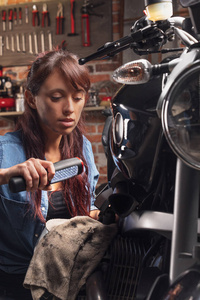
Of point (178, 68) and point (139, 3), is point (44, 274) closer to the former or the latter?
point (178, 68)

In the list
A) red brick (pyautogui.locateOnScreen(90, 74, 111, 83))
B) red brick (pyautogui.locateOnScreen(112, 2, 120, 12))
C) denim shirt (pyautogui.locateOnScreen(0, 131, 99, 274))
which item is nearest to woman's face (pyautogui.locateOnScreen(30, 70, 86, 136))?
denim shirt (pyautogui.locateOnScreen(0, 131, 99, 274))

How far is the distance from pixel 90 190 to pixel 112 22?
2190 mm

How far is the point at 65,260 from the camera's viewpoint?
707 millimetres

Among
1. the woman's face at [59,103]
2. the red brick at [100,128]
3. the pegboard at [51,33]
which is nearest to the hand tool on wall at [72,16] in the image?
the pegboard at [51,33]

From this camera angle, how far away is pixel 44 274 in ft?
2.34

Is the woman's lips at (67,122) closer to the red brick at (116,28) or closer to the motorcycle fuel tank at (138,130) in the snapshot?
the motorcycle fuel tank at (138,130)

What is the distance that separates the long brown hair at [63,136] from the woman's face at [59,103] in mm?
19

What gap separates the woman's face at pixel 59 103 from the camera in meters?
1.16

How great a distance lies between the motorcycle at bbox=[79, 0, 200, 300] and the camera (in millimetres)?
497

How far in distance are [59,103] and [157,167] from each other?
603mm

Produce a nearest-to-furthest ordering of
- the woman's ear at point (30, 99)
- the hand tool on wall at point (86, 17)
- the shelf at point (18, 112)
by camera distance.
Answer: the woman's ear at point (30, 99) < the shelf at point (18, 112) < the hand tool on wall at point (86, 17)

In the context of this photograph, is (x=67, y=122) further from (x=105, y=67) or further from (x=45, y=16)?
(x=45, y=16)

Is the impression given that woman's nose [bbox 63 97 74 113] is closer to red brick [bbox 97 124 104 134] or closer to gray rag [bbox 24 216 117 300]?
gray rag [bbox 24 216 117 300]

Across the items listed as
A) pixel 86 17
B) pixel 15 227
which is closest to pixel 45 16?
pixel 86 17
